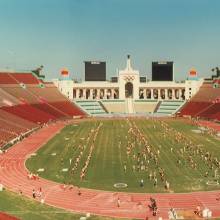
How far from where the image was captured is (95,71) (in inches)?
6954

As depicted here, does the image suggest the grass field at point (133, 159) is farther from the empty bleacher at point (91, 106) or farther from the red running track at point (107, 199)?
the empty bleacher at point (91, 106)

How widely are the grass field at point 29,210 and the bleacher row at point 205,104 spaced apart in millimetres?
89303

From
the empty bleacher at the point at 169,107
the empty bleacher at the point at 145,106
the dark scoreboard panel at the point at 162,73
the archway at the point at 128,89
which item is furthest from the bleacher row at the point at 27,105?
the dark scoreboard panel at the point at 162,73

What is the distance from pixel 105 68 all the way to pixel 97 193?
13347 cm

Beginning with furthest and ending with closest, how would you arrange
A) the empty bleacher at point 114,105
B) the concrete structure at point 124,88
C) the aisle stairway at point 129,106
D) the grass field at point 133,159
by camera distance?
the concrete structure at point 124,88 → the empty bleacher at point 114,105 → the aisle stairway at point 129,106 → the grass field at point 133,159

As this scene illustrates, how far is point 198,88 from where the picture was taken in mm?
170875

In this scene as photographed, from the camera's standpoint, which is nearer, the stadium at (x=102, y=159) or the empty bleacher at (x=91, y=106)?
the stadium at (x=102, y=159)

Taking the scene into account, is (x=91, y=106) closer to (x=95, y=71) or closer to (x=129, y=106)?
(x=129, y=106)

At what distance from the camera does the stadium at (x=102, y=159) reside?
134ft

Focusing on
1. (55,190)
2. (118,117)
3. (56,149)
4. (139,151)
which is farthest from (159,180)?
(118,117)

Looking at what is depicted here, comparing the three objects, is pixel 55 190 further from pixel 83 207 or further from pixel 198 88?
pixel 198 88

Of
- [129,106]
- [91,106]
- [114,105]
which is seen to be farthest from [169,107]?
[91,106]

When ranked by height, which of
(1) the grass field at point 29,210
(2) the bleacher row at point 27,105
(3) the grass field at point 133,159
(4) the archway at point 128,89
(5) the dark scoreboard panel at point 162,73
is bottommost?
(1) the grass field at point 29,210

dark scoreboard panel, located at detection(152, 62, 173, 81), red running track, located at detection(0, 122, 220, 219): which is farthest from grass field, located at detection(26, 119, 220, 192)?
dark scoreboard panel, located at detection(152, 62, 173, 81)
